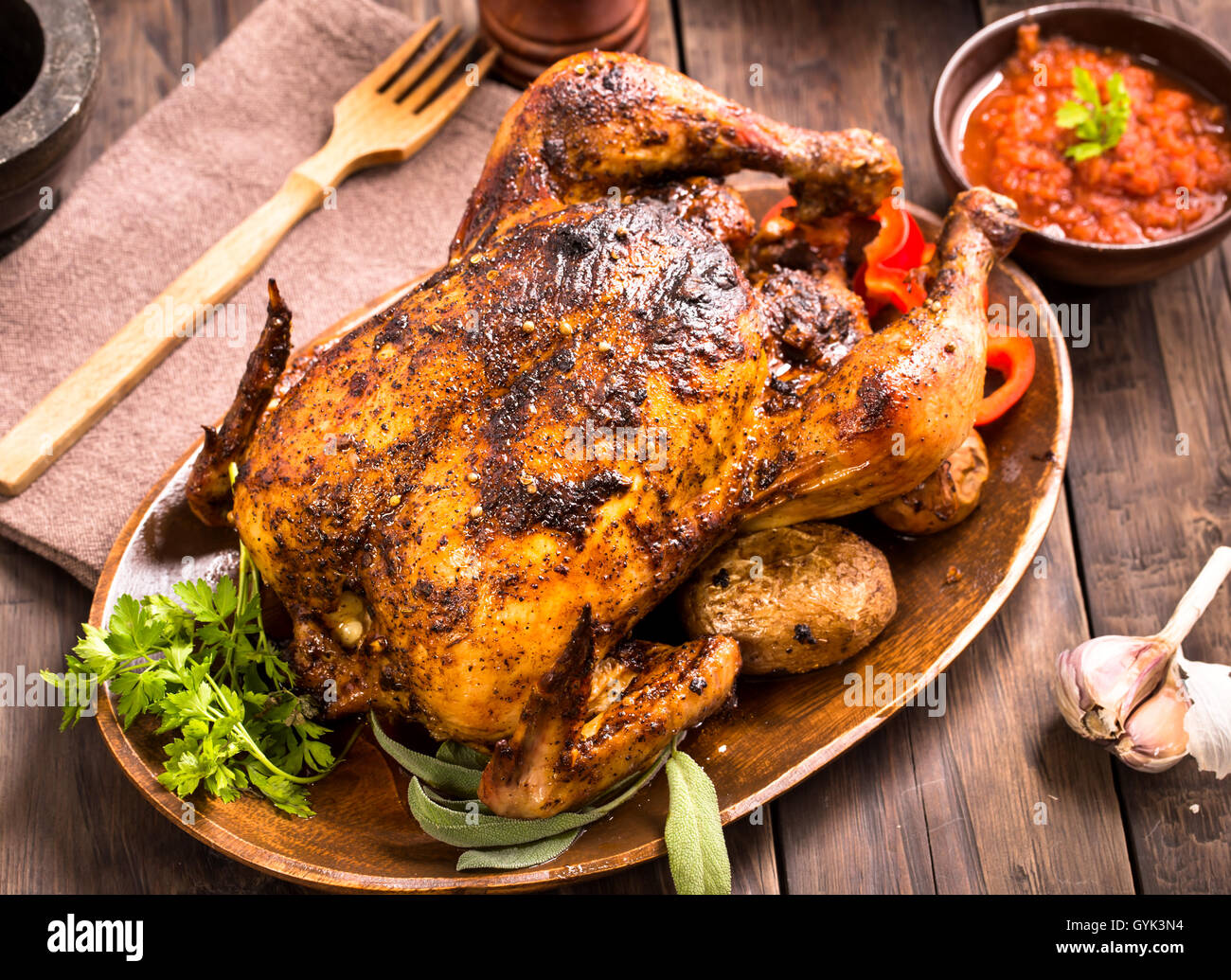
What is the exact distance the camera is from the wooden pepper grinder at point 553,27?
3775mm

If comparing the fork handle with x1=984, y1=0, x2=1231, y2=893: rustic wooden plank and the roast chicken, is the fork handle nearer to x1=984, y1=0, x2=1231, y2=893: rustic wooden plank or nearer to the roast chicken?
the roast chicken

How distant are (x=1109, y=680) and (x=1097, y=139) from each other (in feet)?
5.18

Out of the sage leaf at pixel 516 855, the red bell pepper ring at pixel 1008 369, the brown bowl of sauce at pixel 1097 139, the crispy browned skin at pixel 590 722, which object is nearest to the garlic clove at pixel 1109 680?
the red bell pepper ring at pixel 1008 369

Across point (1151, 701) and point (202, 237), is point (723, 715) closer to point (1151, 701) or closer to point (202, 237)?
point (1151, 701)

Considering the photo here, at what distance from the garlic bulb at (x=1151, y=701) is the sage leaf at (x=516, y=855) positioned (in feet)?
4.38

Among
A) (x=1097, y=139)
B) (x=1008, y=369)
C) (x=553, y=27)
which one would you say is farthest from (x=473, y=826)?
(x=1097, y=139)

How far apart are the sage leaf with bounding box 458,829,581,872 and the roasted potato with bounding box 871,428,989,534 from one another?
3.72ft

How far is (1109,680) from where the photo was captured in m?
3.00

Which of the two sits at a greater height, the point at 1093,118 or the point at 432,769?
the point at 1093,118

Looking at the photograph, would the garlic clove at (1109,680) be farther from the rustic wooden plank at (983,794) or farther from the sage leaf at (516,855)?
the sage leaf at (516,855)

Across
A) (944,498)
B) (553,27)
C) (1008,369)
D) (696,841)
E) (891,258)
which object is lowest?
(696,841)

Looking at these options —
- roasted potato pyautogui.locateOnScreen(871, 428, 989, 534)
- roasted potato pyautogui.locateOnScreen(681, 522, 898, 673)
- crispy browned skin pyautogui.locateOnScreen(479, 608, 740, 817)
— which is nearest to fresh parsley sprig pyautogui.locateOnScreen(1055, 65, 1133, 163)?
roasted potato pyautogui.locateOnScreen(871, 428, 989, 534)
